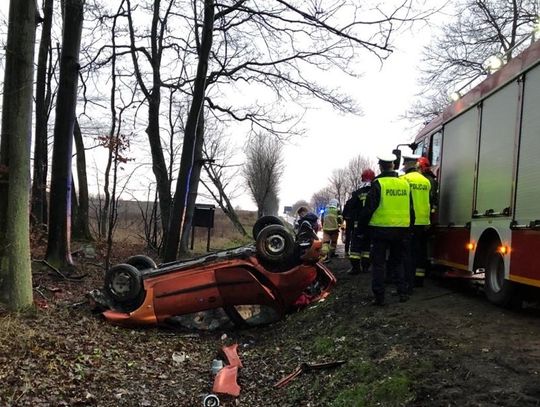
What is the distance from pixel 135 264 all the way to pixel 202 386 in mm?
3846

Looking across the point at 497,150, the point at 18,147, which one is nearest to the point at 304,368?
the point at 497,150

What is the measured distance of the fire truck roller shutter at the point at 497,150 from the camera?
20.2 ft

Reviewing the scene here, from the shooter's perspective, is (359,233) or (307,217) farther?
(307,217)

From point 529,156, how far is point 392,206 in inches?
66.7

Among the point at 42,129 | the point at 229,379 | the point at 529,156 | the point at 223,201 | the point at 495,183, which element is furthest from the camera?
the point at 223,201

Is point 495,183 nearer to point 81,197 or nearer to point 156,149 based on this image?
point 156,149

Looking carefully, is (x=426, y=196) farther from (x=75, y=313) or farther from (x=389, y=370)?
(x=75, y=313)

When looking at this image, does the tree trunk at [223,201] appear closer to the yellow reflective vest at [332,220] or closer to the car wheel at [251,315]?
the yellow reflective vest at [332,220]

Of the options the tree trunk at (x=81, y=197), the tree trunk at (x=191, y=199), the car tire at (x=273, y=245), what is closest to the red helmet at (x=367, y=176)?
the car tire at (x=273, y=245)

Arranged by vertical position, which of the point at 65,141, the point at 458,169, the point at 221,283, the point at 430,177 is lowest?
the point at 221,283

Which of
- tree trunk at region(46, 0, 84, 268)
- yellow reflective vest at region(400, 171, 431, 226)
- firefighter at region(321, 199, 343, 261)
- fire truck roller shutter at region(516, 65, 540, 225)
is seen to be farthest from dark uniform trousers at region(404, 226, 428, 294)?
tree trunk at region(46, 0, 84, 268)

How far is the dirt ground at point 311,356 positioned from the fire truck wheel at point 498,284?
20 cm

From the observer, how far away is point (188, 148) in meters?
14.1

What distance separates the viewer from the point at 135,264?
903 cm
